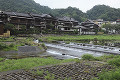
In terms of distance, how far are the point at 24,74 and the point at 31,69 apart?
0.95 m

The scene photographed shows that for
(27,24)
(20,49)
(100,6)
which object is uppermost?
(100,6)

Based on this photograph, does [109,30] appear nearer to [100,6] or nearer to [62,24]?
[62,24]

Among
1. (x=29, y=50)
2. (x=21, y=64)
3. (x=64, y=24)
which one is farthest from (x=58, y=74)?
(x=64, y=24)

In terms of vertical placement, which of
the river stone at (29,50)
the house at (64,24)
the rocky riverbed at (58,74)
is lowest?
the river stone at (29,50)

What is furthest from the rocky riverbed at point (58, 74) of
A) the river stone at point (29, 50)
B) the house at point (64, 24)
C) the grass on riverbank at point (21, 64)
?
the house at point (64, 24)

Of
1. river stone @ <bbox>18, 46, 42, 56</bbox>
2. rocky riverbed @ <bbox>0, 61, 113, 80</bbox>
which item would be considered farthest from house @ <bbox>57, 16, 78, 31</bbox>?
rocky riverbed @ <bbox>0, 61, 113, 80</bbox>

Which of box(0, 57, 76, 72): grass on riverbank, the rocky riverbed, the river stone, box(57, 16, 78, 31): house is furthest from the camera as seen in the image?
box(57, 16, 78, 31): house

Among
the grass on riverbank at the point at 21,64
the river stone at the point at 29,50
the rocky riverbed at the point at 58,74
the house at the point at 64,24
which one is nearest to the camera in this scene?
the rocky riverbed at the point at 58,74

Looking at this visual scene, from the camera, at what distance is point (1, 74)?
8102mm

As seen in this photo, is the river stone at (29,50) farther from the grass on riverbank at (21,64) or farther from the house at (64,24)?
the house at (64,24)

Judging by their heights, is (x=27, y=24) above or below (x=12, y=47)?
above

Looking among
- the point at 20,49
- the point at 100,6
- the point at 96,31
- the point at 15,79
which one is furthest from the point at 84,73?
the point at 100,6

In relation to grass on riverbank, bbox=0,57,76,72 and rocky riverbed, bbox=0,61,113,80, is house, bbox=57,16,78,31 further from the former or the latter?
rocky riverbed, bbox=0,61,113,80

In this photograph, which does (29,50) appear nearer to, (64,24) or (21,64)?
(21,64)
